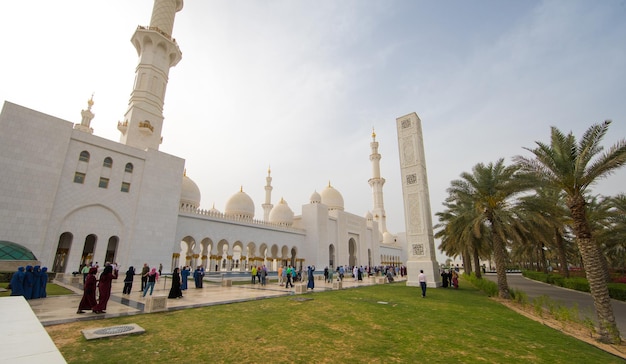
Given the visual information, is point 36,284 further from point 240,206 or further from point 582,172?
point 240,206

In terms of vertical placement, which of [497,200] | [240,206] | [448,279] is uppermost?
[240,206]

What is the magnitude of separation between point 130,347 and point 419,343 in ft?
17.0

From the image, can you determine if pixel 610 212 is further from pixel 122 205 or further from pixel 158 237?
pixel 122 205

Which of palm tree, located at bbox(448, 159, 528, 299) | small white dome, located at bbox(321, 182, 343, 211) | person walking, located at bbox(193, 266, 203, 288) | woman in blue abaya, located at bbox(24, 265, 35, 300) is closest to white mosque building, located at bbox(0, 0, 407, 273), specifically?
person walking, located at bbox(193, 266, 203, 288)

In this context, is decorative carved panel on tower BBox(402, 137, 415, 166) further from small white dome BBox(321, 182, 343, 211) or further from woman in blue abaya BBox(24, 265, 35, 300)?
small white dome BBox(321, 182, 343, 211)

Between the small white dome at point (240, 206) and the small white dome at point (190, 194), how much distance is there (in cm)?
509

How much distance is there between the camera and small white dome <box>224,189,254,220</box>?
32.5m

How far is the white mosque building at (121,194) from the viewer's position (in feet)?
49.4

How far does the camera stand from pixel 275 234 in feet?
100

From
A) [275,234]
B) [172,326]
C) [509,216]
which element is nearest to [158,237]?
[275,234]

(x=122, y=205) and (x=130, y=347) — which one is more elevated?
(x=122, y=205)

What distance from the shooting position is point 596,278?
8.05 meters

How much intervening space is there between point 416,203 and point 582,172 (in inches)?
407

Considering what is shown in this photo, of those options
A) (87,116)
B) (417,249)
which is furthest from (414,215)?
(87,116)
